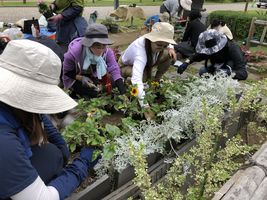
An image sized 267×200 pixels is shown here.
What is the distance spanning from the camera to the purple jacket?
298 centimetres

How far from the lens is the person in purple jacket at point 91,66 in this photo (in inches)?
113

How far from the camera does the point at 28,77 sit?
1.23 meters

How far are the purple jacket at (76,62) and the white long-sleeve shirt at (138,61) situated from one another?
0.24 meters

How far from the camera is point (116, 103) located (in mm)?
2861

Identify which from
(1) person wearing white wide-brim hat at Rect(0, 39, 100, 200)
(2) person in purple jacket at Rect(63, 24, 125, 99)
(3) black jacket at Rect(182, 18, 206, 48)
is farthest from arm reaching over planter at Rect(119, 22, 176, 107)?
(3) black jacket at Rect(182, 18, 206, 48)

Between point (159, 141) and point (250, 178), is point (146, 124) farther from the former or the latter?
point (250, 178)

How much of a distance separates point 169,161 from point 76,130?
781 mm

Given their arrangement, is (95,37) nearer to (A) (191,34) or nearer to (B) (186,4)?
(A) (191,34)

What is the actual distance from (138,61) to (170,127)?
0.97 metres

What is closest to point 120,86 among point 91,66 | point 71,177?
point 91,66

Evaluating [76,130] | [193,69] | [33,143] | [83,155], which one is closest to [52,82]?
[33,143]

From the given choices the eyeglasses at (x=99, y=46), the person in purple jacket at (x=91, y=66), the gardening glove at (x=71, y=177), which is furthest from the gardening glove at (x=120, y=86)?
the gardening glove at (x=71, y=177)

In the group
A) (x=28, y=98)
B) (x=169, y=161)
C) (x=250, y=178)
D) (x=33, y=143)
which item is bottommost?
(x=169, y=161)

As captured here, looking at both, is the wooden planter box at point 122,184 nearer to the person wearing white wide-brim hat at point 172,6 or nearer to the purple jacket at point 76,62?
the purple jacket at point 76,62
